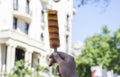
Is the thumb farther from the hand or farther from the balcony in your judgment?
the balcony

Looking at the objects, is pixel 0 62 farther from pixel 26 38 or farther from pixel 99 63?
pixel 99 63

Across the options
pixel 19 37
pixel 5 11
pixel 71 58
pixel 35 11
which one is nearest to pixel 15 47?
pixel 19 37

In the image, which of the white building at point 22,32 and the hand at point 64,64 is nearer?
the hand at point 64,64

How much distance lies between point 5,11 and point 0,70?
4.13 metres

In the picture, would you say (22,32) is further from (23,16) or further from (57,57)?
(57,57)

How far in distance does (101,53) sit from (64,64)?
3329cm

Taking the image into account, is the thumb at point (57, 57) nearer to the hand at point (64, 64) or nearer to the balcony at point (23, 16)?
the hand at point (64, 64)

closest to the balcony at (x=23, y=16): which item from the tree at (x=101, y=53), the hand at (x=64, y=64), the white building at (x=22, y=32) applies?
the white building at (x=22, y=32)

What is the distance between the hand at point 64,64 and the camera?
1808 millimetres

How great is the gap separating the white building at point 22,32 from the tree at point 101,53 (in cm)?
266

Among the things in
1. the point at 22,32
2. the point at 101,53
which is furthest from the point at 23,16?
the point at 101,53

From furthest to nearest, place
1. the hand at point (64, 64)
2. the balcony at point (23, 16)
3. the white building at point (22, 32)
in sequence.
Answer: the balcony at point (23, 16)
the white building at point (22, 32)
the hand at point (64, 64)

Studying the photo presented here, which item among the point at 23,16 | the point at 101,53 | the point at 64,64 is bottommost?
the point at 64,64

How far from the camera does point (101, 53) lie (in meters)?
34.9
